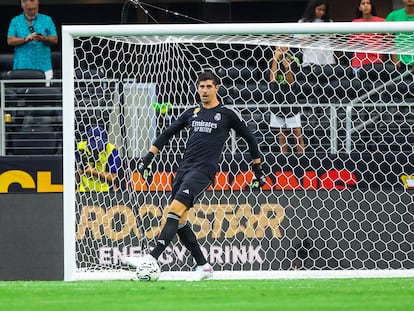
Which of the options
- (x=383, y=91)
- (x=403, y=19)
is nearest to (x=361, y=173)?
(x=383, y=91)

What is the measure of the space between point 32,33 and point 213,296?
6.66 m

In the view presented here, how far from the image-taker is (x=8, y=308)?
8.57 m

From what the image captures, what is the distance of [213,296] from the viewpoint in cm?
941

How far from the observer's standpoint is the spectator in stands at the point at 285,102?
1418 cm

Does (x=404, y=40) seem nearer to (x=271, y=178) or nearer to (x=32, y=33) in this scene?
(x=271, y=178)

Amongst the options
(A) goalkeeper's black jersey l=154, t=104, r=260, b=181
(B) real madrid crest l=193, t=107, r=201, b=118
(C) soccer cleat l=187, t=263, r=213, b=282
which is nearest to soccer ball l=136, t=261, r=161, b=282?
(C) soccer cleat l=187, t=263, r=213, b=282

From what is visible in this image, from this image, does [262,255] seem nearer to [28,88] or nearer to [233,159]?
[233,159]

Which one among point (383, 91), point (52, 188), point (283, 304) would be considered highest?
point (383, 91)

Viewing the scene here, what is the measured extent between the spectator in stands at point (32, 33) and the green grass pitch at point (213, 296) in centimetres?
489

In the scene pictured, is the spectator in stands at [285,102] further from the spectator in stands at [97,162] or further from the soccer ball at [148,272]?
the soccer ball at [148,272]

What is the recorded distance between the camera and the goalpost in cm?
1394

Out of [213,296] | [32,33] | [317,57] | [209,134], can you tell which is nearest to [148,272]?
[209,134]

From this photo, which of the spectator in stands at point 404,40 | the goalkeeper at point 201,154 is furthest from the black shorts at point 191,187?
the spectator in stands at point 404,40

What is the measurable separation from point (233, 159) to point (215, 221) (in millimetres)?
744
